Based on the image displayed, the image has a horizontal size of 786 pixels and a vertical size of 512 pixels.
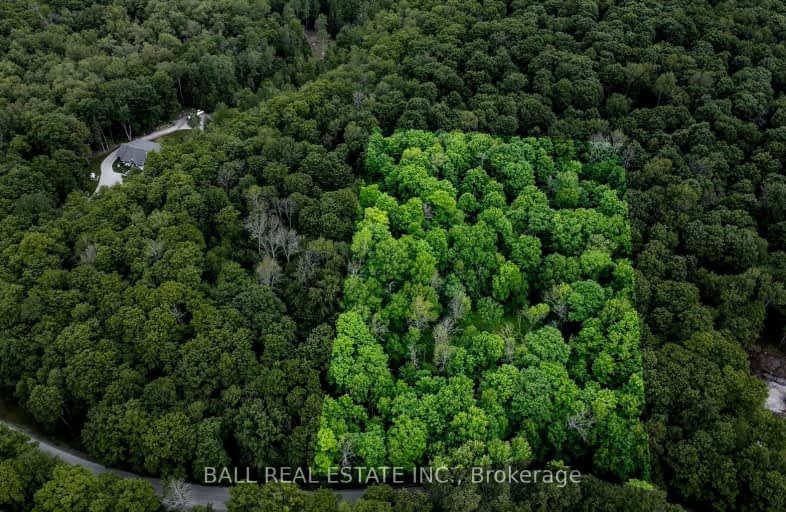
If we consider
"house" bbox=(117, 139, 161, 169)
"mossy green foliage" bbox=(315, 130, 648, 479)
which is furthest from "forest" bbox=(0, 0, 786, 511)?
"house" bbox=(117, 139, 161, 169)

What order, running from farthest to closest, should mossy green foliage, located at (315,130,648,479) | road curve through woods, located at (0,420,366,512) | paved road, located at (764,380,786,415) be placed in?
paved road, located at (764,380,786,415), mossy green foliage, located at (315,130,648,479), road curve through woods, located at (0,420,366,512)

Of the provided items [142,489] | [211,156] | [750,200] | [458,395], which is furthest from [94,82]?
[750,200]

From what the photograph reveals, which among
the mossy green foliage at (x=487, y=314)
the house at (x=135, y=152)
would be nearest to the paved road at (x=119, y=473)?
the mossy green foliage at (x=487, y=314)

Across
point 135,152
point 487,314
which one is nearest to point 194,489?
point 487,314

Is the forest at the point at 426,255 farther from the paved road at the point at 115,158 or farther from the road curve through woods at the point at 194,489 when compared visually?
the paved road at the point at 115,158

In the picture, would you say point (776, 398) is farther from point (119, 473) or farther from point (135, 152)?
point (135, 152)

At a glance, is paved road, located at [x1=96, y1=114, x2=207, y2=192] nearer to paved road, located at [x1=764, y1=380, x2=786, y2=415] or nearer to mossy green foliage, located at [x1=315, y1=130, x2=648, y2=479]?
mossy green foliage, located at [x1=315, y1=130, x2=648, y2=479]

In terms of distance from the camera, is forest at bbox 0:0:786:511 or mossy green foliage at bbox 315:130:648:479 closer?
forest at bbox 0:0:786:511
